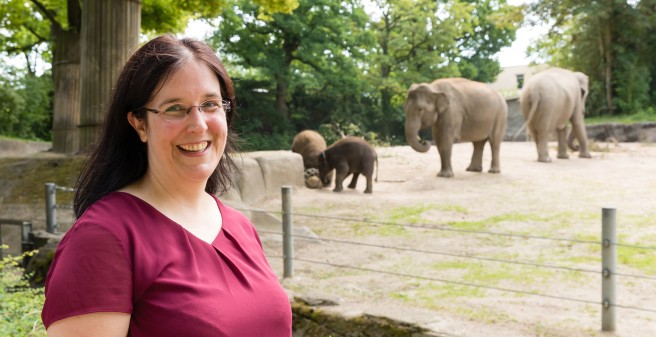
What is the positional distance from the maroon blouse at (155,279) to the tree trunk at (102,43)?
→ 6.21 metres

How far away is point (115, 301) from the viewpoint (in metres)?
1.51

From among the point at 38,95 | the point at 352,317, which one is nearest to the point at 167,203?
the point at 352,317

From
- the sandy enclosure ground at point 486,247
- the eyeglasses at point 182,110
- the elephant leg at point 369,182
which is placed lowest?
the sandy enclosure ground at point 486,247

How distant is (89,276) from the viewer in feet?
4.85

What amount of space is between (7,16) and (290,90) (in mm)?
11984

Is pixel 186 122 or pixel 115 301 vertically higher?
pixel 186 122

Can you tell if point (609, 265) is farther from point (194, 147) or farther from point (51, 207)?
point (51, 207)

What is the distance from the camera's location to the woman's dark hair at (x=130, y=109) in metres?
1.73

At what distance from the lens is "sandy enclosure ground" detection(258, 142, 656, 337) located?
502 centimetres

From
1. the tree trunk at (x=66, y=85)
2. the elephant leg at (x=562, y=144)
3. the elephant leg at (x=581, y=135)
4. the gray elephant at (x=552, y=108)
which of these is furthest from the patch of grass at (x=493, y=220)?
the elephant leg at (x=581, y=135)

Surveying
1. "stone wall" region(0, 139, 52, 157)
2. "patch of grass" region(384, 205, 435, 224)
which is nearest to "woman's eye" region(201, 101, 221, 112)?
"patch of grass" region(384, 205, 435, 224)

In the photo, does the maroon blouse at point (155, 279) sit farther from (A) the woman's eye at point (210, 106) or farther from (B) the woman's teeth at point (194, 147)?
(A) the woman's eye at point (210, 106)

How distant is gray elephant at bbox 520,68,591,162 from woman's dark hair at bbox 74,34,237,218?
1342 centimetres

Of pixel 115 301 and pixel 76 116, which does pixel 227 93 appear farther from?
pixel 76 116
